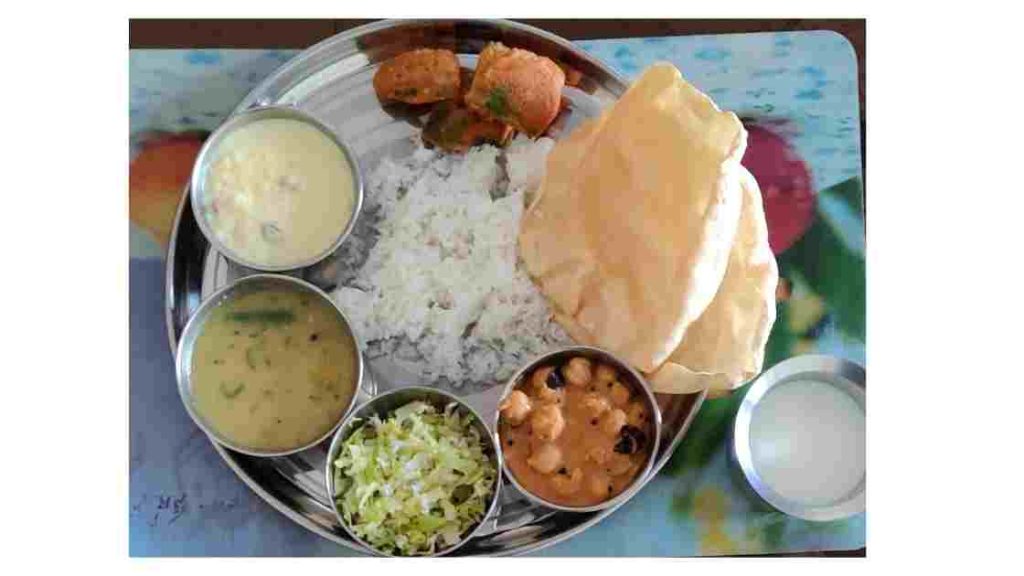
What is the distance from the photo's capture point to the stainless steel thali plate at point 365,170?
292 cm

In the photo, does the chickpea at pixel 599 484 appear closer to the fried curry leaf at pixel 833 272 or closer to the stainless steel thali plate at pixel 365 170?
the stainless steel thali plate at pixel 365 170

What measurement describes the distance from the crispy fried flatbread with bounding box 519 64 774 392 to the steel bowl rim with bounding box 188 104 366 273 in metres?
0.59

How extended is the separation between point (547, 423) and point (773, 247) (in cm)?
113

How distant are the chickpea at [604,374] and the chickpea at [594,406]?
2.9 inches

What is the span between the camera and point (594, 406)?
106 inches

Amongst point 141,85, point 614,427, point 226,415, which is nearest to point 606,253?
point 614,427

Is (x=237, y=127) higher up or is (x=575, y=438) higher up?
(x=237, y=127)

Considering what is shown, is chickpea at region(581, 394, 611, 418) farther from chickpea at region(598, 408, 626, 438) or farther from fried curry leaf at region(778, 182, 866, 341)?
fried curry leaf at region(778, 182, 866, 341)

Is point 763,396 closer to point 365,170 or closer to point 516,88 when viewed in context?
point 516,88

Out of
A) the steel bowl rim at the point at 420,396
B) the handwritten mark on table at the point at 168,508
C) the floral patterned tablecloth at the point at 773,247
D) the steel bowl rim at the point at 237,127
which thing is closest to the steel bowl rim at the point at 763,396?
the floral patterned tablecloth at the point at 773,247

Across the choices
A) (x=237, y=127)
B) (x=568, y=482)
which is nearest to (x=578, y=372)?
(x=568, y=482)

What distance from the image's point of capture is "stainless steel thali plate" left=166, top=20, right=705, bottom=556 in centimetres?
292

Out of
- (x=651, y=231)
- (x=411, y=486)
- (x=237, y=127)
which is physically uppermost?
(x=651, y=231)

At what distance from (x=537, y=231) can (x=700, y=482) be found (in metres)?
1.05
